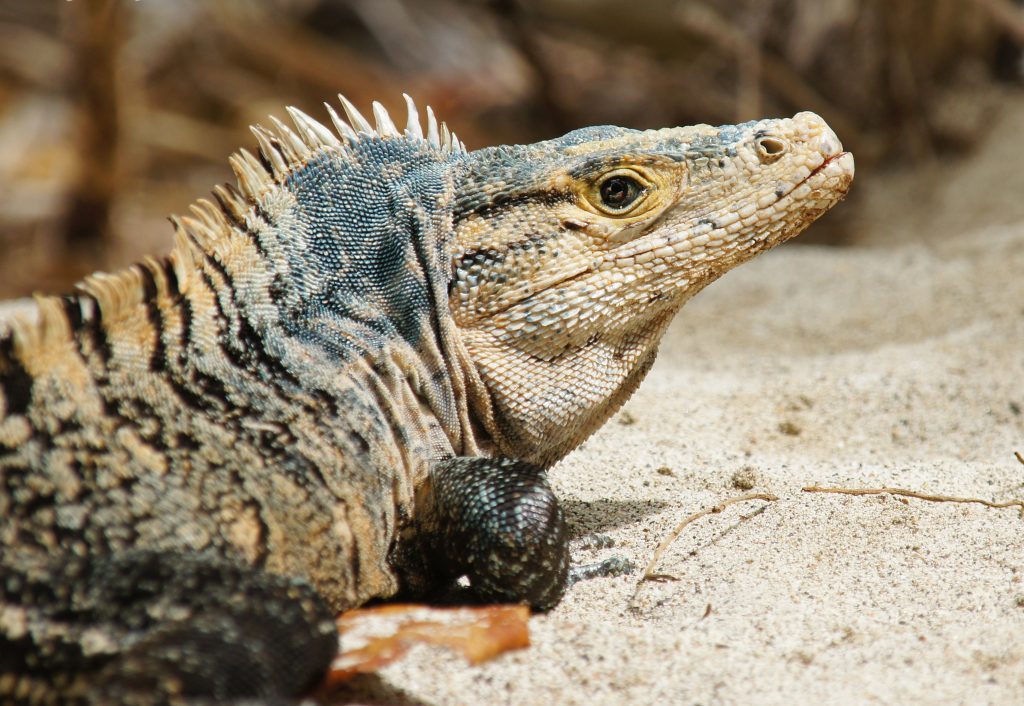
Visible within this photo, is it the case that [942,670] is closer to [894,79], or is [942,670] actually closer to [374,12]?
[894,79]

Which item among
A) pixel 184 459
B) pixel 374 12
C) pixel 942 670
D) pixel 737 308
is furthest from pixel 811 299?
pixel 374 12

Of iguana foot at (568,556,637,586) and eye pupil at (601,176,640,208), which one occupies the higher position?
eye pupil at (601,176,640,208)

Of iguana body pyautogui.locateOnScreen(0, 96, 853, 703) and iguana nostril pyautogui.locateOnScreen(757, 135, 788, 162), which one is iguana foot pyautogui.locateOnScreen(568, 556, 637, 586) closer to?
iguana body pyautogui.locateOnScreen(0, 96, 853, 703)

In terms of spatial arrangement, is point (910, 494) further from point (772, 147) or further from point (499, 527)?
point (499, 527)

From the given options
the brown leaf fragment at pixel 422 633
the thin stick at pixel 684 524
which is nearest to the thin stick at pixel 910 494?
the thin stick at pixel 684 524

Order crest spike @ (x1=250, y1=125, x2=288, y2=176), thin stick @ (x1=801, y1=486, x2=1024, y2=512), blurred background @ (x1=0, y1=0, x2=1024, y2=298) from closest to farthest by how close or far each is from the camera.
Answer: crest spike @ (x1=250, y1=125, x2=288, y2=176) < thin stick @ (x1=801, y1=486, x2=1024, y2=512) < blurred background @ (x1=0, y1=0, x2=1024, y2=298)

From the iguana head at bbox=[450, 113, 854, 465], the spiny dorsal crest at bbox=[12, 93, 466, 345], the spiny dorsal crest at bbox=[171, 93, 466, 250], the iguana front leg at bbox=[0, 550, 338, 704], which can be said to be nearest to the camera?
the iguana front leg at bbox=[0, 550, 338, 704]

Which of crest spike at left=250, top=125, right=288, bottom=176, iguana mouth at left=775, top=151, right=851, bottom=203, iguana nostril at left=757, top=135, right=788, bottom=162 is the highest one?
crest spike at left=250, top=125, right=288, bottom=176

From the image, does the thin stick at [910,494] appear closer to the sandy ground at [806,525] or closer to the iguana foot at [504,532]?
the sandy ground at [806,525]

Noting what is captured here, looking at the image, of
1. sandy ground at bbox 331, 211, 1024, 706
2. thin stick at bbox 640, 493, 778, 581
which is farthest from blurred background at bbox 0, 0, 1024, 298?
thin stick at bbox 640, 493, 778, 581
